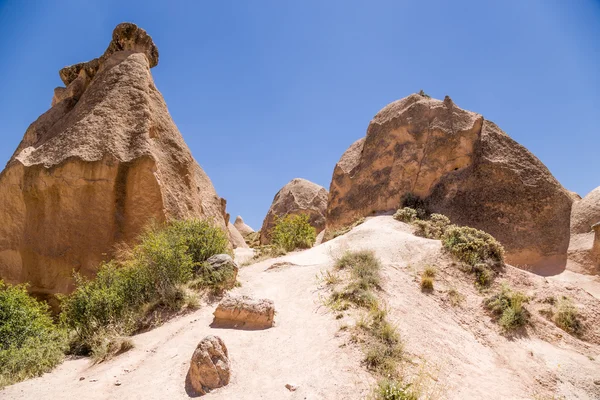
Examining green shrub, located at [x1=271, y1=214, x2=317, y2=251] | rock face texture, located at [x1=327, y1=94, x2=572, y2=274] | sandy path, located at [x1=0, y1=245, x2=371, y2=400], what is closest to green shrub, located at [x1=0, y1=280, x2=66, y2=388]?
sandy path, located at [x1=0, y1=245, x2=371, y2=400]

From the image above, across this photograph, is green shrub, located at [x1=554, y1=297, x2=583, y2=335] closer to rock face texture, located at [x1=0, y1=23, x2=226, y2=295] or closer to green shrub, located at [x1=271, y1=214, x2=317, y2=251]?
green shrub, located at [x1=271, y1=214, x2=317, y2=251]

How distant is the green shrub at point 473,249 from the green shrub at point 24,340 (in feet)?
29.7

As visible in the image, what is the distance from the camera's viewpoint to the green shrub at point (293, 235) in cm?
1387

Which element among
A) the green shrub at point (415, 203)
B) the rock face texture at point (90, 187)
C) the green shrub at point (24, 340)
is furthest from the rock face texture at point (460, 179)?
the green shrub at point (24, 340)

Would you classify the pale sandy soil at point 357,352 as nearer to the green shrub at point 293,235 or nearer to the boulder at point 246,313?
the boulder at point 246,313

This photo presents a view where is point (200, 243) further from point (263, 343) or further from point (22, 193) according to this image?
point (22, 193)

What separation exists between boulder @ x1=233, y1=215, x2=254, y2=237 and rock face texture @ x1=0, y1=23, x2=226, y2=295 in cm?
2864

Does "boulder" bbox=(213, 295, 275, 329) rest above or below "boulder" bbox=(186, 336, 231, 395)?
above

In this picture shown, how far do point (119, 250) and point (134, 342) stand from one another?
3426mm

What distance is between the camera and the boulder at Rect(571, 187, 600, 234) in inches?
568

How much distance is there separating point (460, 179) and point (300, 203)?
57.0 feet

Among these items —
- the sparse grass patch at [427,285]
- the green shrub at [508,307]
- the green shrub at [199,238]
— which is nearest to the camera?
the green shrub at [508,307]

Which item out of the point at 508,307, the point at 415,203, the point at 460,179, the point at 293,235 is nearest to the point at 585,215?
the point at 460,179

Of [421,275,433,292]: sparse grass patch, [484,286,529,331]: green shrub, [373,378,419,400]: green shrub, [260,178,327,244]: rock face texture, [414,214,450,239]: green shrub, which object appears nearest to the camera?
[373,378,419,400]: green shrub
